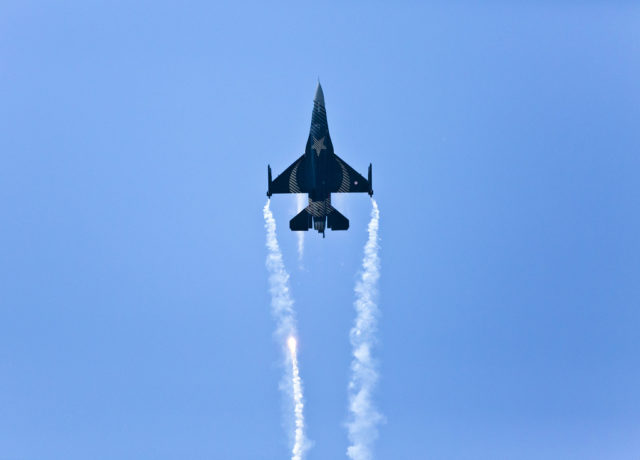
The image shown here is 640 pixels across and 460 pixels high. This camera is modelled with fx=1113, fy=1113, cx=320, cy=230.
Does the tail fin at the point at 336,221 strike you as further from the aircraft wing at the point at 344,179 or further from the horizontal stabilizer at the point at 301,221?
the aircraft wing at the point at 344,179

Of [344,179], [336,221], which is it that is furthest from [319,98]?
[336,221]

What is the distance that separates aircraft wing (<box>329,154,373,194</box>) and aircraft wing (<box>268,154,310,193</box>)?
302 centimetres

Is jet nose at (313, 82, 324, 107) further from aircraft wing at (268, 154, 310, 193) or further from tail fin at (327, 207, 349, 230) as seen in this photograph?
tail fin at (327, 207, 349, 230)

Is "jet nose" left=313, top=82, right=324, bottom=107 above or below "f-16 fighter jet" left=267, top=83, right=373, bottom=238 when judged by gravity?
above

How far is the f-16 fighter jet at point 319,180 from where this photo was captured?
4628 inches

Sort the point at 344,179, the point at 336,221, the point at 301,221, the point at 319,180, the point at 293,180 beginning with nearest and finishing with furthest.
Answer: the point at 319,180
the point at 336,221
the point at 344,179
the point at 301,221
the point at 293,180

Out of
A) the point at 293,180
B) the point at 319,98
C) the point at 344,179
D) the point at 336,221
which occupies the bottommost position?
the point at 336,221

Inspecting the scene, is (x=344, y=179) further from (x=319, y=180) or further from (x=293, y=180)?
(x=293, y=180)

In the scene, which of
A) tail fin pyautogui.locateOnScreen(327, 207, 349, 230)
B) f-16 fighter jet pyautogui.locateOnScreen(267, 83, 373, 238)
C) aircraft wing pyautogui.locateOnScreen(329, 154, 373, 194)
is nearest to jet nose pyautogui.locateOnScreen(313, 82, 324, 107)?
f-16 fighter jet pyautogui.locateOnScreen(267, 83, 373, 238)

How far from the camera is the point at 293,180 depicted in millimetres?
121000

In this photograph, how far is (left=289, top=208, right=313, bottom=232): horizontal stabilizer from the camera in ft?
395

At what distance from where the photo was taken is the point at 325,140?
117m

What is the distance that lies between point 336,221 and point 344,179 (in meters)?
4.64

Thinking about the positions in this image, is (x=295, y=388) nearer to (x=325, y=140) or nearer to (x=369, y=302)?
(x=369, y=302)
